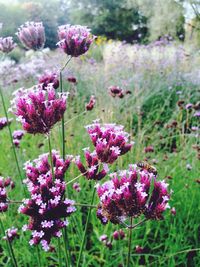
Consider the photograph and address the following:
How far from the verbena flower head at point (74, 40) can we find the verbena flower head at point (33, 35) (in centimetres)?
24

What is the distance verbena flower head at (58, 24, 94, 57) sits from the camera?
166 cm

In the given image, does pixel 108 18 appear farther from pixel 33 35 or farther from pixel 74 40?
pixel 74 40

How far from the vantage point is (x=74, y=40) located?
1.65 meters

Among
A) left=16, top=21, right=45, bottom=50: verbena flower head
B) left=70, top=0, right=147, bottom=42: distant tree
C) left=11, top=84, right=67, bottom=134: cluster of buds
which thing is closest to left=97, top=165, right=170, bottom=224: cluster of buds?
left=11, top=84, right=67, bottom=134: cluster of buds

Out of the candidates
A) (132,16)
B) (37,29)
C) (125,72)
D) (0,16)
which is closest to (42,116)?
(37,29)

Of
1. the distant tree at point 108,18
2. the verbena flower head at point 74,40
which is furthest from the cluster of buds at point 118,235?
the distant tree at point 108,18

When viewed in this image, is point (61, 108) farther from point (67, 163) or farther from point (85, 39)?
point (85, 39)

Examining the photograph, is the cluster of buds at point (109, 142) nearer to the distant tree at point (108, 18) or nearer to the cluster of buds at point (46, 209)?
the cluster of buds at point (46, 209)

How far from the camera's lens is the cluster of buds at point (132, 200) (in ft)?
3.99

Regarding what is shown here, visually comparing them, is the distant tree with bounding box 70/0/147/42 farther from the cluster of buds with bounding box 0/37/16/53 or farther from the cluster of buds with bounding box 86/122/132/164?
the cluster of buds with bounding box 86/122/132/164

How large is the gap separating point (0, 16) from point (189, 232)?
10322 millimetres

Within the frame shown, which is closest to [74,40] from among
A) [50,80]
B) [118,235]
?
[50,80]

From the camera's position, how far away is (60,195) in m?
1.26

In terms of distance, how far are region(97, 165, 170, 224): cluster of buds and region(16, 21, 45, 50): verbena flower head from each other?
0.92 meters
